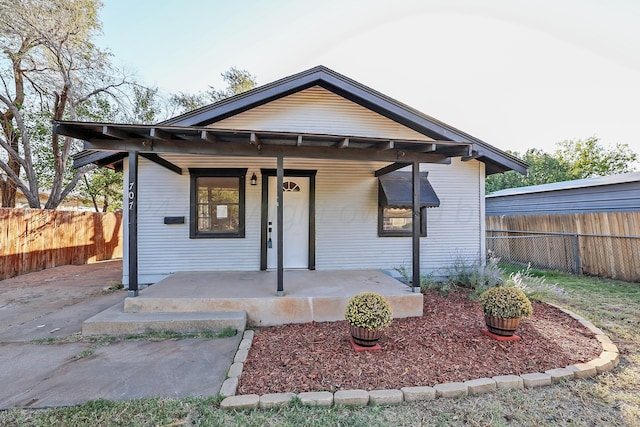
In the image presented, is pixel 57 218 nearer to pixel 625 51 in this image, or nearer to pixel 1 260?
pixel 1 260

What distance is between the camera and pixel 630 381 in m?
2.89

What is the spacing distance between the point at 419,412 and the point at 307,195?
4812 millimetres

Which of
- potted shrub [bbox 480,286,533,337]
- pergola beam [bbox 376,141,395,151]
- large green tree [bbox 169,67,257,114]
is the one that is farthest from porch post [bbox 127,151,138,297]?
large green tree [bbox 169,67,257,114]

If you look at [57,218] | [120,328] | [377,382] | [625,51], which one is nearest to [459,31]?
[625,51]

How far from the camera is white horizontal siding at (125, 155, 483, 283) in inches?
240

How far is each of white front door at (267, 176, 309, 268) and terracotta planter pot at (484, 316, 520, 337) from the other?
3833mm

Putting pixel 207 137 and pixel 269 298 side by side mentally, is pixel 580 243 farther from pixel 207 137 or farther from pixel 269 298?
pixel 207 137

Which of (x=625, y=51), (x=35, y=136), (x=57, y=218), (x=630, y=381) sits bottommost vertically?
(x=630, y=381)

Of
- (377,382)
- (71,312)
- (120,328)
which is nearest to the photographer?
(377,382)

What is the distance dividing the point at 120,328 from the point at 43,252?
7.91 meters

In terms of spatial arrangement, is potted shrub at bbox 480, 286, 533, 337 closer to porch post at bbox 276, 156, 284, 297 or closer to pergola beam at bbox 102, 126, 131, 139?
porch post at bbox 276, 156, 284, 297

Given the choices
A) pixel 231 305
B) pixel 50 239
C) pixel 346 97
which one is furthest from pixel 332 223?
pixel 50 239

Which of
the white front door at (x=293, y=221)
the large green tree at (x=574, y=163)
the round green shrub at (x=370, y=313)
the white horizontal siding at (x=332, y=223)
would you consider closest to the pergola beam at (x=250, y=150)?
the white horizontal siding at (x=332, y=223)

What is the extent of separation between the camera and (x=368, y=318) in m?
3.32
